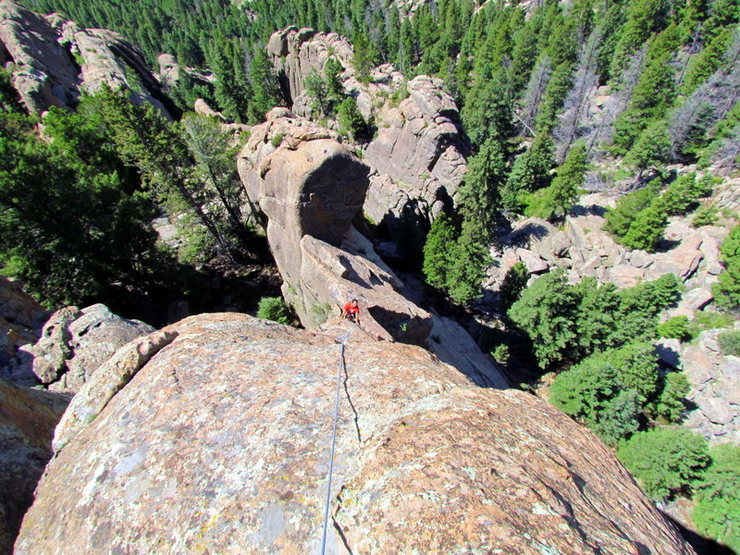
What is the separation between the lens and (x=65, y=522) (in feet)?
16.1

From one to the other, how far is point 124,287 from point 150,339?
800 inches

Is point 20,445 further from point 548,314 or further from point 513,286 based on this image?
point 513,286

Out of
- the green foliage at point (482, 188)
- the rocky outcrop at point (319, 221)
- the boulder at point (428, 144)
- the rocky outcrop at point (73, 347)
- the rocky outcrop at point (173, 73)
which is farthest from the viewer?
the rocky outcrop at point (173, 73)

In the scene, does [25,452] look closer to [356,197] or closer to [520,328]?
[356,197]

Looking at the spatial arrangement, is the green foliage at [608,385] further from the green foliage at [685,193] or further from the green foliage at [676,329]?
the green foliage at [685,193]

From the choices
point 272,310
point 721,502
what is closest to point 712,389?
point 721,502

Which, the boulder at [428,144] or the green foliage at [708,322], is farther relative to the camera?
the boulder at [428,144]

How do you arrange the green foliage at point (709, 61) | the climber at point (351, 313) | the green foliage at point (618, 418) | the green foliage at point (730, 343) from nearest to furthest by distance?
1. the climber at point (351, 313)
2. the green foliage at point (618, 418)
3. the green foliage at point (730, 343)
4. the green foliage at point (709, 61)

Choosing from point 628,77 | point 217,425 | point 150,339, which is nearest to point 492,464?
point 217,425

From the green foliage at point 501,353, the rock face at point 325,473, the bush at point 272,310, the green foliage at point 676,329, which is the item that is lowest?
the green foliage at point 676,329

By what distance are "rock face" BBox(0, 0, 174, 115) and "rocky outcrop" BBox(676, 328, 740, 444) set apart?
6705 centimetres

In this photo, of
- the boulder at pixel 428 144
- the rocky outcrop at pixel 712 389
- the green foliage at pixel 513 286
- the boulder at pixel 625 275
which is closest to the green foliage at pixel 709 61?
the boulder at pixel 625 275

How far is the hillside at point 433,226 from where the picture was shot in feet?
58.1

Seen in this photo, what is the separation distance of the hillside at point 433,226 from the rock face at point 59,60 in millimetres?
451
